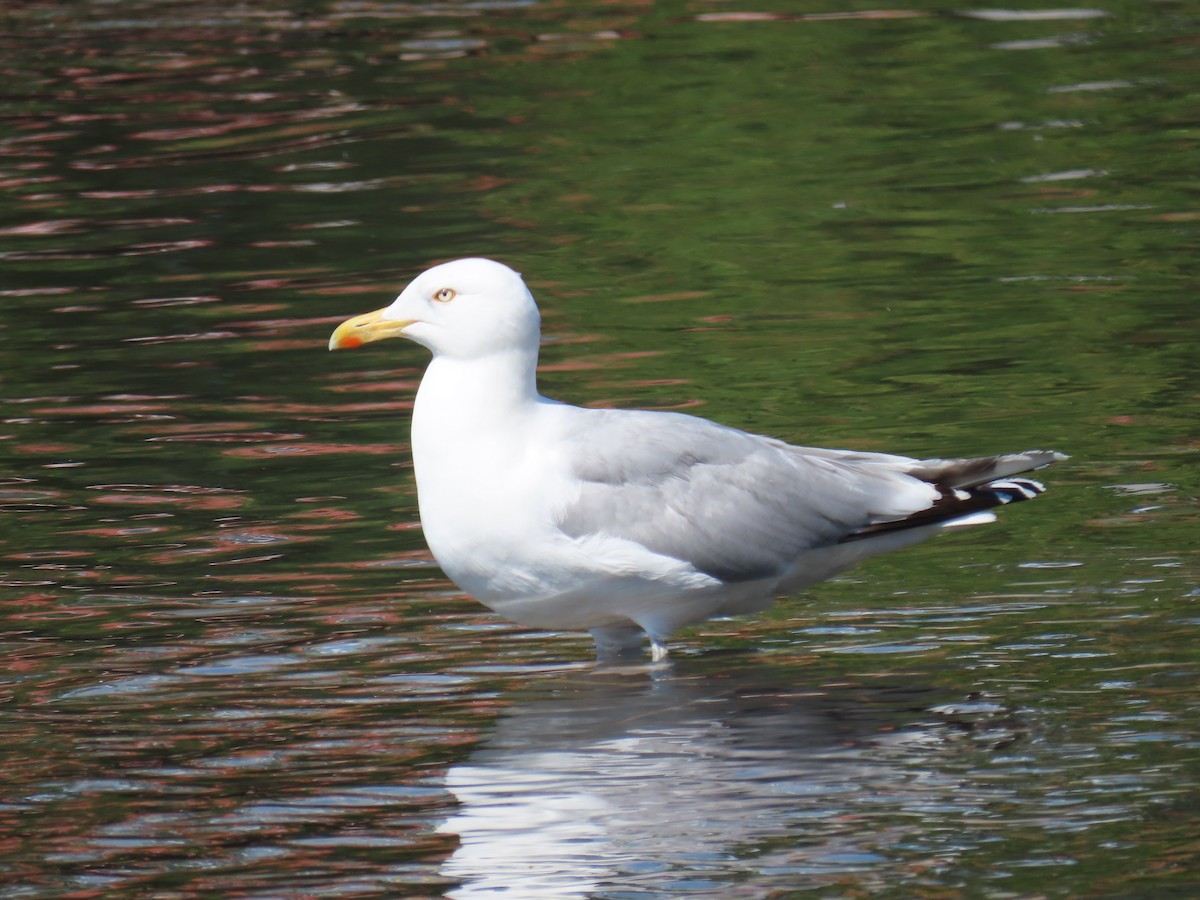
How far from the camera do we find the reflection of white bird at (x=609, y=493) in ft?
21.6

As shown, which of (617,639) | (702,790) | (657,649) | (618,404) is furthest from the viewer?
→ (618,404)

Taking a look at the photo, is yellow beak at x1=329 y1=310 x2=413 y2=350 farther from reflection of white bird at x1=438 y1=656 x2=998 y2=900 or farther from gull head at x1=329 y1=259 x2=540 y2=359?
reflection of white bird at x1=438 y1=656 x2=998 y2=900

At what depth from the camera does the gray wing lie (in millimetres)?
6789

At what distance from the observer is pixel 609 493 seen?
6.75 m

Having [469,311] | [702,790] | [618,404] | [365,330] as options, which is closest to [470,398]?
[469,311]

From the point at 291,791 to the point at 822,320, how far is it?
5951 millimetres

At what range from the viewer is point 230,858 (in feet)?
18.7

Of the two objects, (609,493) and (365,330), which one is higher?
(365,330)

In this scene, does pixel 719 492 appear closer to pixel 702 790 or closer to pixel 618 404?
Answer: pixel 702 790

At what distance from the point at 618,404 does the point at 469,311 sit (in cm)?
337

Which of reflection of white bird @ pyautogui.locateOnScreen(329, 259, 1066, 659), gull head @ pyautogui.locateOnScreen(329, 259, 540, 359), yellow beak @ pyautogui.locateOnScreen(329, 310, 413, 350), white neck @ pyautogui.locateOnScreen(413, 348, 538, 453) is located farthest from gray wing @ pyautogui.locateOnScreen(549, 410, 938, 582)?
yellow beak @ pyautogui.locateOnScreen(329, 310, 413, 350)

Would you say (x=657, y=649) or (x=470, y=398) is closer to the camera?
(x=470, y=398)


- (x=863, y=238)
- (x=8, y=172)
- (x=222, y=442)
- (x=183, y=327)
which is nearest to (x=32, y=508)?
(x=222, y=442)

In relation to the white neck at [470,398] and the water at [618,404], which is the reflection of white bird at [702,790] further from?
the white neck at [470,398]
